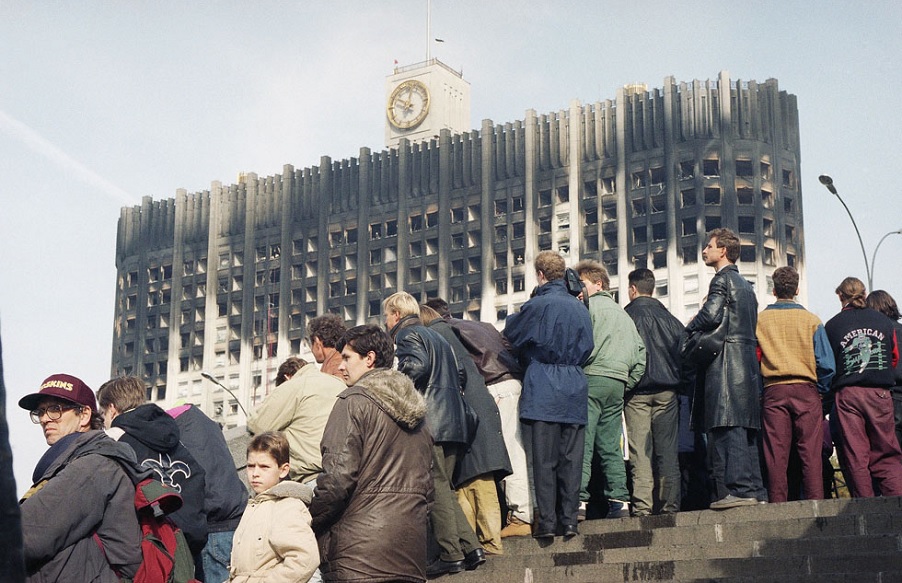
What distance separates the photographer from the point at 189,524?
20.1 ft

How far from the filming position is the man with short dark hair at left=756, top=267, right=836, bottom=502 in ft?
28.1

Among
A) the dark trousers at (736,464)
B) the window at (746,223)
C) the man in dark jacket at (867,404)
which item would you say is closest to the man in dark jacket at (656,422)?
the dark trousers at (736,464)

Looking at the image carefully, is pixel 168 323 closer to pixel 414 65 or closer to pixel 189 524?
pixel 414 65

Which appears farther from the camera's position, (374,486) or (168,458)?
(168,458)

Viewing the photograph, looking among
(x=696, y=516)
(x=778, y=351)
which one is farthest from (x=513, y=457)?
(x=778, y=351)

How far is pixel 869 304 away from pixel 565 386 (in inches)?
97.2

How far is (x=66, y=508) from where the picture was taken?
14.4 feet

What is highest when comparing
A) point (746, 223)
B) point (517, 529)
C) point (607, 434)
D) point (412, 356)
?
point (746, 223)

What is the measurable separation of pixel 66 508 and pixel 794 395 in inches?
220

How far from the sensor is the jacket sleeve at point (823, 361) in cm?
862

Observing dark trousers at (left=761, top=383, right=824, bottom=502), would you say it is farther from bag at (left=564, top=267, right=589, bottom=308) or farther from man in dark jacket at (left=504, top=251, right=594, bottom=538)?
bag at (left=564, top=267, right=589, bottom=308)

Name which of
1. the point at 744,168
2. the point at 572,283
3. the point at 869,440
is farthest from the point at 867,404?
the point at 744,168

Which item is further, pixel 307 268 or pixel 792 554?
pixel 307 268

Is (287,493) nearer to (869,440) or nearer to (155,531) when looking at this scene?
(155,531)
